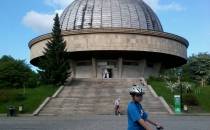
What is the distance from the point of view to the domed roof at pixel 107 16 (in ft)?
209

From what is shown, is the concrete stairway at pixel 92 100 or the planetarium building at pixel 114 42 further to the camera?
the planetarium building at pixel 114 42

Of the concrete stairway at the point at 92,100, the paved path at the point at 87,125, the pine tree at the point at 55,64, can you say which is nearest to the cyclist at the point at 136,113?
the paved path at the point at 87,125

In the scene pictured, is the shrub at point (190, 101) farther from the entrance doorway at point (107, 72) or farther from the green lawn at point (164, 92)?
the entrance doorway at point (107, 72)

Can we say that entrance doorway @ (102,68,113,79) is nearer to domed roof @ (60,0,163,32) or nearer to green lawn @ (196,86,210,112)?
domed roof @ (60,0,163,32)

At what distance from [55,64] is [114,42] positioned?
13.5 metres

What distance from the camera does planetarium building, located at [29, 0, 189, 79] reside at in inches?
2267

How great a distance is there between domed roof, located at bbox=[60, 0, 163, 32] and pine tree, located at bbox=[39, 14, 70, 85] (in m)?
14.8

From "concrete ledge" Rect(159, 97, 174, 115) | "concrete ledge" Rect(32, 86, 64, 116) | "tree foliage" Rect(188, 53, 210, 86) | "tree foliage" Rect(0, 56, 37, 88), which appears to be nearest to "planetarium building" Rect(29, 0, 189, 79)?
"tree foliage" Rect(0, 56, 37, 88)

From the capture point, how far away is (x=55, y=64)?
149ft

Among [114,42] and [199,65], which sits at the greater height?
[114,42]

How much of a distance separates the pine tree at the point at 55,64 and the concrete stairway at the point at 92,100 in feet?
3.95

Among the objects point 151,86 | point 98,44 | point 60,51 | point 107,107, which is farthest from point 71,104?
point 98,44

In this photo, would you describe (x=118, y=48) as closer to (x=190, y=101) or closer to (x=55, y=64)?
(x=55, y=64)

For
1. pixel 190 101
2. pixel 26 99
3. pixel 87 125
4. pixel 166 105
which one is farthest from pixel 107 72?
pixel 87 125
